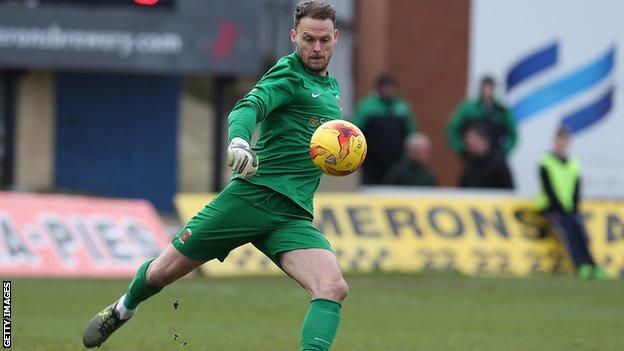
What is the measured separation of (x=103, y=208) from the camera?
64.5 ft

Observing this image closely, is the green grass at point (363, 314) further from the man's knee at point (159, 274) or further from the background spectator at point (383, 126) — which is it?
the background spectator at point (383, 126)

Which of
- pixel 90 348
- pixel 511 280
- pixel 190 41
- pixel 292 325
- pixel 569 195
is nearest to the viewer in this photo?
pixel 90 348

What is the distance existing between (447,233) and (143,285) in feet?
37.8

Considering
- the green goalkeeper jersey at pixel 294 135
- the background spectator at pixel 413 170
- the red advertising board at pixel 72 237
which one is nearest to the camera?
the green goalkeeper jersey at pixel 294 135

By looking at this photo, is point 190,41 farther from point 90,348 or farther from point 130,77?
point 90,348

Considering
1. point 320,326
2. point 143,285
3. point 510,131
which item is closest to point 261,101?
point 320,326

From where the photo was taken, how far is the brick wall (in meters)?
26.2

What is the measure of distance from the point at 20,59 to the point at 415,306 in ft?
29.1

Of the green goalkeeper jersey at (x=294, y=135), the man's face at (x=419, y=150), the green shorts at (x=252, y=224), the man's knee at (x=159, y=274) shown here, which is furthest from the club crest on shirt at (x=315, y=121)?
the man's face at (x=419, y=150)

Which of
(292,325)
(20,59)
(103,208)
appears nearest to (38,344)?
(292,325)

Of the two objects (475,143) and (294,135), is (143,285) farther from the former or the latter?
(475,143)

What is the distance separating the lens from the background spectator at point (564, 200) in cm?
2059

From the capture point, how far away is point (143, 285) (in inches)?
374

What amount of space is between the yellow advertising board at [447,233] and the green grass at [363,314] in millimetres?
751
